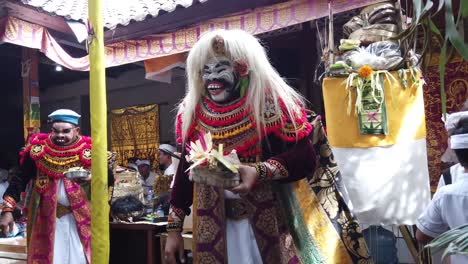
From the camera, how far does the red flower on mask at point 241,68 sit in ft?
7.24

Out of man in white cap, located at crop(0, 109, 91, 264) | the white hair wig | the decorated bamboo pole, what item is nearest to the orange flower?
the white hair wig

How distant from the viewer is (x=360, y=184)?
3.34m

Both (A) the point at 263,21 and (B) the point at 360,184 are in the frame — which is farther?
(A) the point at 263,21

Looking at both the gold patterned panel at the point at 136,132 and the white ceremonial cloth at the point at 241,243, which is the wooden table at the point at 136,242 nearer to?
the white ceremonial cloth at the point at 241,243

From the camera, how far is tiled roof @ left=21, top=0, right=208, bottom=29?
16.3 ft

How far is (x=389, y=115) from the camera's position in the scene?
130 inches

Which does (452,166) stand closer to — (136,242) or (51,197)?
(136,242)

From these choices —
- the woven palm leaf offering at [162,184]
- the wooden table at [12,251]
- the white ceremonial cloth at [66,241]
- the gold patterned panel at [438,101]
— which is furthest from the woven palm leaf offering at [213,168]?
the wooden table at [12,251]

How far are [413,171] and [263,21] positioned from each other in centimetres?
210

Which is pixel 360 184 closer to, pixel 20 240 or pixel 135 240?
pixel 135 240

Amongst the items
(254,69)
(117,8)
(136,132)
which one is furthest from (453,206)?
(136,132)

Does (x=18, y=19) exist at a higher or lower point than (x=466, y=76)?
higher

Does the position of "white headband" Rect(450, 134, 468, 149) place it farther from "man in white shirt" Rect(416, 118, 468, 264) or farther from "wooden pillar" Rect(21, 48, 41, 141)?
"wooden pillar" Rect(21, 48, 41, 141)

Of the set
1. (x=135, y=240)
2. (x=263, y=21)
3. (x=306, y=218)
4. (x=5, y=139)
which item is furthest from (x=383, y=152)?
(x=5, y=139)
